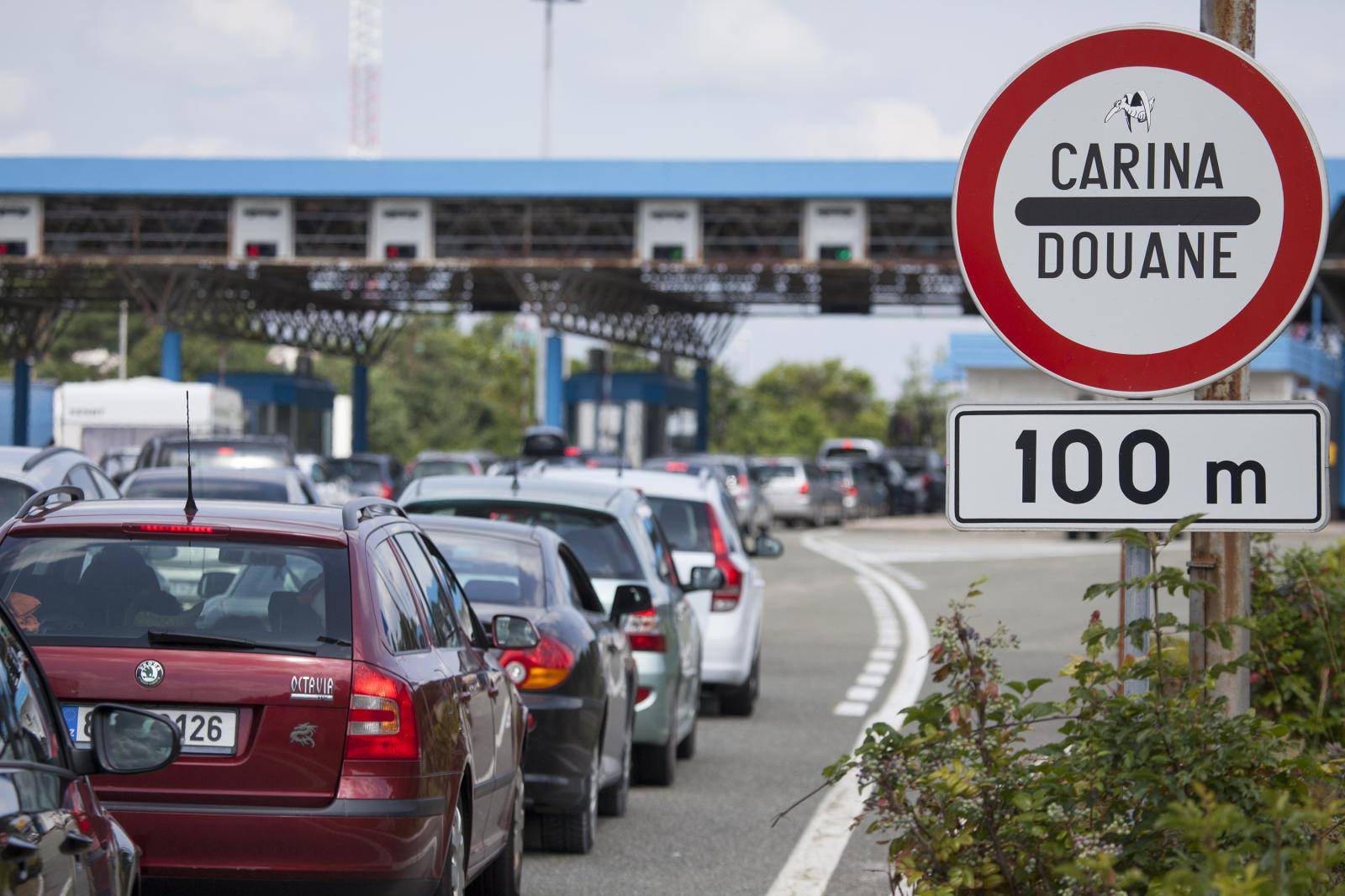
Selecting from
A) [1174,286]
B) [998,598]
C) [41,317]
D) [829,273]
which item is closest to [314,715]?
[1174,286]

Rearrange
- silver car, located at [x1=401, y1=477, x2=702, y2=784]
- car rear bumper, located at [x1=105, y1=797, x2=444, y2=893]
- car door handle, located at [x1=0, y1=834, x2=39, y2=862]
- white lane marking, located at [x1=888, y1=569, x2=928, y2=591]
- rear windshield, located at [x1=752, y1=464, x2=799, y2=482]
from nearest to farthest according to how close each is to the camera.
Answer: car door handle, located at [x1=0, y1=834, x2=39, y2=862] → car rear bumper, located at [x1=105, y1=797, x2=444, y2=893] → silver car, located at [x1=401, y1=477, x2=702, y2=784] → white lane marking, located at [x1=888, y1=569, x2=928, y2=591] → rear windshield, located at [x1=752, y1=464, x2=799, y2=482]

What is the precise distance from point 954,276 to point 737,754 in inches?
1933

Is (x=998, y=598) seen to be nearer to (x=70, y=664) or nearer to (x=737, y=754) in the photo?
(x=737, y=754)

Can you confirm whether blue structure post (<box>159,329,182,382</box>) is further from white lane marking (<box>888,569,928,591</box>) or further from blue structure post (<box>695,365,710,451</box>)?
white lane marking (<box>888,569,928,591</box>)

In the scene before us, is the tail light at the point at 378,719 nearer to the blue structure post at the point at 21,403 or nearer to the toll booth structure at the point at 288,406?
the blue structure post at the point at 21,403

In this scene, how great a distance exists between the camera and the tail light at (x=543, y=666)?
8641 millimetres

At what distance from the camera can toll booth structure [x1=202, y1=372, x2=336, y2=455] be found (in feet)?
203

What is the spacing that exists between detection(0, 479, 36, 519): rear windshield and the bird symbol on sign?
852 centimetres

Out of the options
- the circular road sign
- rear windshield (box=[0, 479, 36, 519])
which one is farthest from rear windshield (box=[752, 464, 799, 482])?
the circular road sign

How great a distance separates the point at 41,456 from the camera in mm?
12031

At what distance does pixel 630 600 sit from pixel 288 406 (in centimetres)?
5516

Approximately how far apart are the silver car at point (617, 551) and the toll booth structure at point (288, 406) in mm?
46484

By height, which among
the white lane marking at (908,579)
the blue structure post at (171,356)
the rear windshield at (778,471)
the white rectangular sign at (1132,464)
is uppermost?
the blue structure post at (171,356)

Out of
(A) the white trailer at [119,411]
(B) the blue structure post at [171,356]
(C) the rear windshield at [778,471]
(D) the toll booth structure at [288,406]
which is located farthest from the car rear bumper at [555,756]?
(D) the toll booth structure at [288,406]
